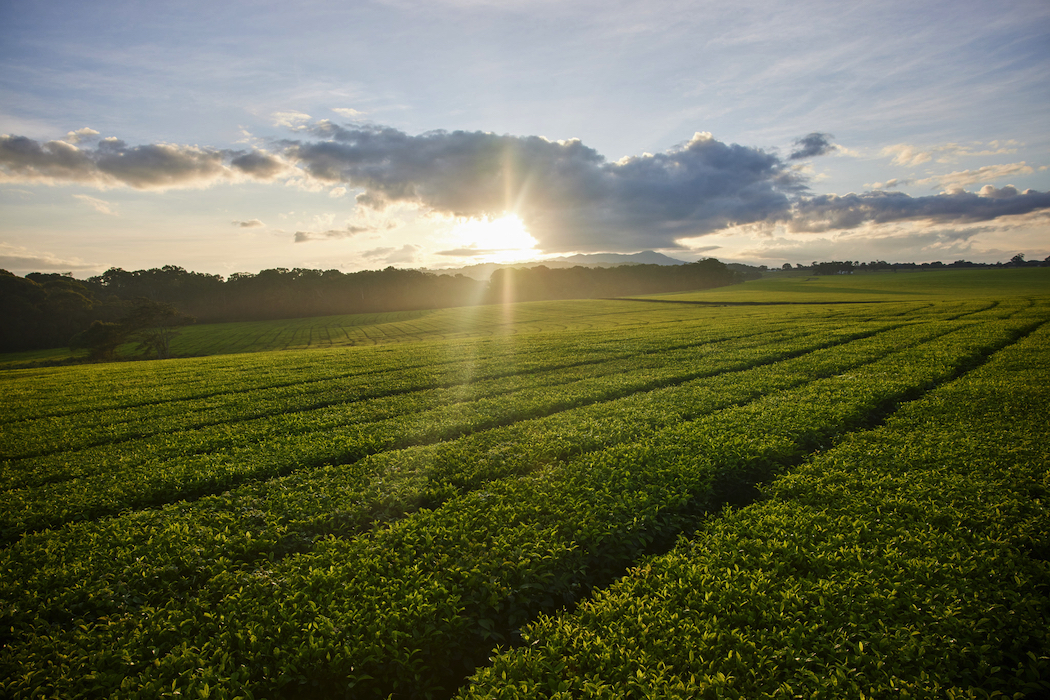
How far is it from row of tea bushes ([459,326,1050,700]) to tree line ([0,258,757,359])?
→ 100 metres

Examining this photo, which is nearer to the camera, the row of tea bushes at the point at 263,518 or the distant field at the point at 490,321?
the row of tea bushes at the point at 263,518

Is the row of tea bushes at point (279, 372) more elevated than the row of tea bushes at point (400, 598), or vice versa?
the row of tea bushes at point (279, 372)

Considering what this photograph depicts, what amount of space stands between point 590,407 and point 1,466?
1987 cm

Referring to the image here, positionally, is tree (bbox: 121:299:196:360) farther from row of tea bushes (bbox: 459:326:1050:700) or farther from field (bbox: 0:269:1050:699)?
row of tea bushes (bbox: 459:326:1050:700)

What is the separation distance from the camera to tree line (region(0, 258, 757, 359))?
3627 inches

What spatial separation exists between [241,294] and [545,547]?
6479 inches

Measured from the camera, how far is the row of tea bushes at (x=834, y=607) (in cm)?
592

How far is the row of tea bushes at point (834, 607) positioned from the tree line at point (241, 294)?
10007cm

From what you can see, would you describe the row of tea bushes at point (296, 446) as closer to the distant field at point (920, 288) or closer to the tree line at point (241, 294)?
the tree line at point (241, 294)

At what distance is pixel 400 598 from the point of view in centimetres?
768

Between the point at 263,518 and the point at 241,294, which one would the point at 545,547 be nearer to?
the point at 263,518

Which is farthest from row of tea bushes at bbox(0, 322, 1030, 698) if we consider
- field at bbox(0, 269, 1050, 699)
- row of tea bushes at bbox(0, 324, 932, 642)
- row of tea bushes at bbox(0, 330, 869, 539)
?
row of tea bushes at bbox(0, 330, 869, 539)

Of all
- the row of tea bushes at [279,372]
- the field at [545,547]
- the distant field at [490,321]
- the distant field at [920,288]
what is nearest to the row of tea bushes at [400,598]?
the field at [545,547]

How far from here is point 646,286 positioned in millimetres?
190375
